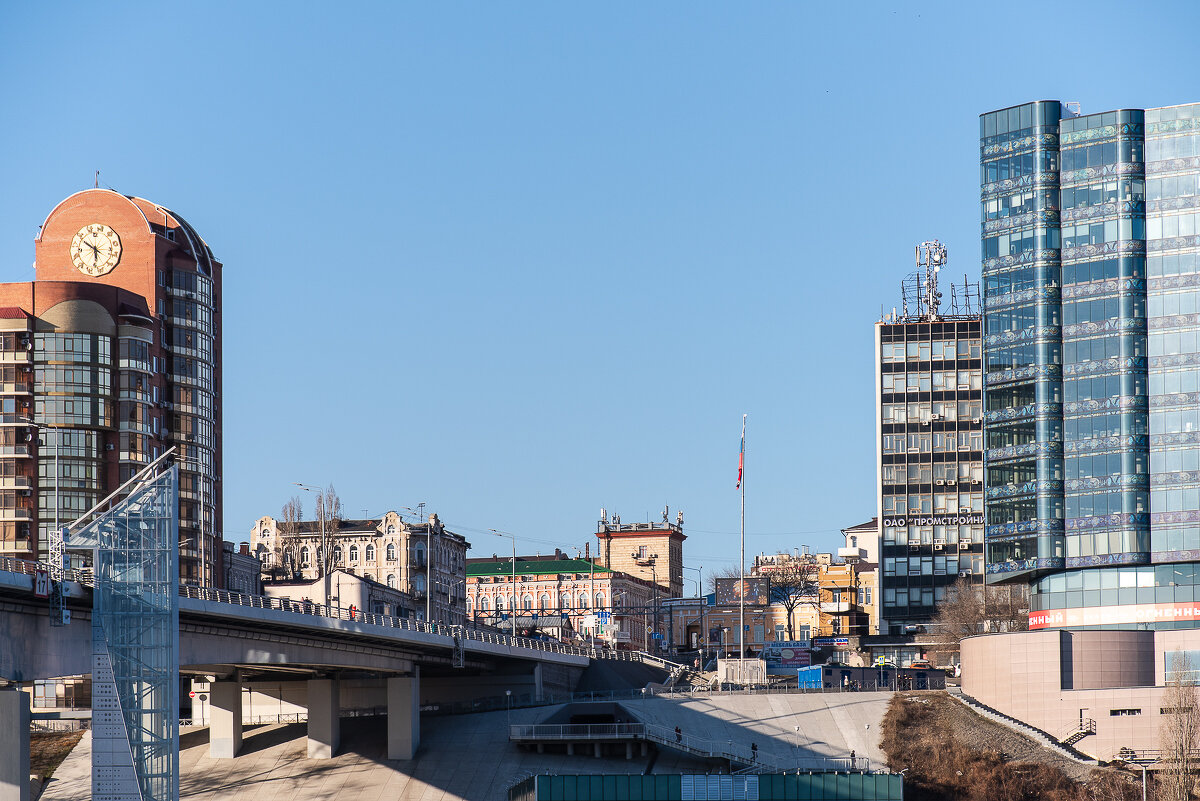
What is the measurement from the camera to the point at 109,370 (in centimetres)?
15712

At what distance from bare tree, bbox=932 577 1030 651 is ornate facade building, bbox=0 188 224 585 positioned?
70231 millimetres

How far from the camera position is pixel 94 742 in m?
84.8

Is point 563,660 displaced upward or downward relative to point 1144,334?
downward

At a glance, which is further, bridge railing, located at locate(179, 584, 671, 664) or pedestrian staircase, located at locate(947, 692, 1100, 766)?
pedestrian staircase, located at locate(947, 692, 1100, 766)

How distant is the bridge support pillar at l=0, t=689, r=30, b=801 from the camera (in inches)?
3529

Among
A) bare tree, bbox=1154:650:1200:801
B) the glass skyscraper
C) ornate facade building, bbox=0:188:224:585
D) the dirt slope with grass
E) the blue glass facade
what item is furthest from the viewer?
ornate facade building, bbox=0:188:224:585

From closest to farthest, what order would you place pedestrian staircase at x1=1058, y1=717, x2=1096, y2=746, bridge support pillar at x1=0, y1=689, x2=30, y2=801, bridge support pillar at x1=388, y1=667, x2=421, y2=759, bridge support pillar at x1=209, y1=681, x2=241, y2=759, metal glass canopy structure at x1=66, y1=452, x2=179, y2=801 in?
metal glass canopy structure at x1=66, y1=452, x2=179, y2=801
bridge support pillar at x1=0, y1=689, x2=30, y2=801
pedestrian staircase at x1=1058, y1=717, x2=1096, y2=746
bridge support pillar at x1=209, y1=681, x2=241, y2=759
bridge support pillar at x1=388, y1=667, x2=421, y2=759

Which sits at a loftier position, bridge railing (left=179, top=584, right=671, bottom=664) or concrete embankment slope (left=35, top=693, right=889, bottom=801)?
bridge railing (left=179, top=584, right=671, bottom=664)

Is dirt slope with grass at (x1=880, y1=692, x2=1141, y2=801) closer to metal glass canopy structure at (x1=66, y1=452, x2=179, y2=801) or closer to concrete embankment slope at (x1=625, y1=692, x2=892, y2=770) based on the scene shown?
concrete embankment slope at (x1=625, y1=692, x2=892, y2=770)

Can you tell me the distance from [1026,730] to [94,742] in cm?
6914

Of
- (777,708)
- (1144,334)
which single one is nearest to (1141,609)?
(1144,334)

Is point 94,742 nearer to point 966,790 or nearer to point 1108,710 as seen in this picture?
point 966,790

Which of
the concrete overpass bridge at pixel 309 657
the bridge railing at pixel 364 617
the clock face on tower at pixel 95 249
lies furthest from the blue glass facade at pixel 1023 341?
the clock face on tower at pixel 95 249

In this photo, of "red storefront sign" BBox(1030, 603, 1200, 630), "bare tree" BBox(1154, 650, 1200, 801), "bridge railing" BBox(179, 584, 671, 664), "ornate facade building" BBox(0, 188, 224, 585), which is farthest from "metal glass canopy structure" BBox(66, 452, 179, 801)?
"red storefront sign" BBox(1030, 603, 1200, 630)
